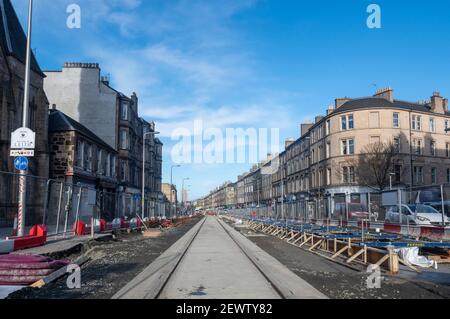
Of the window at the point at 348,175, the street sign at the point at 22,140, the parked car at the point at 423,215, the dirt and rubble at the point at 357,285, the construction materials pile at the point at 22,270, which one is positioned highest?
the window at the point at 348,175

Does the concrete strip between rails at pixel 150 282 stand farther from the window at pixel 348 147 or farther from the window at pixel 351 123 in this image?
the window at pixel 351 123

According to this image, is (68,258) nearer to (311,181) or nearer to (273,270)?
(273,270)

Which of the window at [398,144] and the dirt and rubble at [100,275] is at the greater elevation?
the window at [398,144]

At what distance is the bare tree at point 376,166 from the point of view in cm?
4828

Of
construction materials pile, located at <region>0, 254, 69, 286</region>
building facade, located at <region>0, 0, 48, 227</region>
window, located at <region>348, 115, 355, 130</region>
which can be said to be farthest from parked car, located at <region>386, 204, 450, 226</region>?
window, located at <region>348, 115, 355, 130</region>

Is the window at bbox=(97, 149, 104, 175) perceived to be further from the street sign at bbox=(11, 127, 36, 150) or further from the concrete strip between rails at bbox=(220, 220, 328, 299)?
the concrete strip between rails at bbox=(220, 220, 328, 299)

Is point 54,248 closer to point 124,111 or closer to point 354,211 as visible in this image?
point 354,211

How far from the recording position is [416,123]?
184 feet

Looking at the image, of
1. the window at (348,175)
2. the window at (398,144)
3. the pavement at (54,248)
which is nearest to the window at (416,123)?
the window at (398,144)

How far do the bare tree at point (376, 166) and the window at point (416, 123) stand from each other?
24.6 ft

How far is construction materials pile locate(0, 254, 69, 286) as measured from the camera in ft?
30.6
